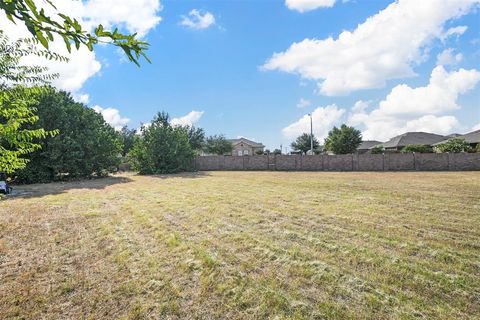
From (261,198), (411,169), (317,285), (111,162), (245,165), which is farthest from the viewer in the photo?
(245,165)

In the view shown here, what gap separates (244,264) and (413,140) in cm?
4551

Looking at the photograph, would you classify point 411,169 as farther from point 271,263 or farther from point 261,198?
point 271,263

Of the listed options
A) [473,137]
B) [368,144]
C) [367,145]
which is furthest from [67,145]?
[368,144]

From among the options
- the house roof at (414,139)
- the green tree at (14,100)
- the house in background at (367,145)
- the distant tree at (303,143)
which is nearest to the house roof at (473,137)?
the house roof at (414,139)

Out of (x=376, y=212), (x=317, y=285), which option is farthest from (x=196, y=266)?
(x=376, y=212)

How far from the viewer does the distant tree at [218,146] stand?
1875 inches

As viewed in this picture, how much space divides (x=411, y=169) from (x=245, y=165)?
1504 cm

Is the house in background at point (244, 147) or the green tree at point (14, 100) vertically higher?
the house in background at point (244, 147)

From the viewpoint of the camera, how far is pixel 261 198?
9.98 m

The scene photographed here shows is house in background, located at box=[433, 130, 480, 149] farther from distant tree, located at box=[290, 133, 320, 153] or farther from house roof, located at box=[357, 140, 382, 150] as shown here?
distant tree, located at box=[290, 133, 320, 153]

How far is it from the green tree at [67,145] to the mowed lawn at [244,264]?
39.2ft

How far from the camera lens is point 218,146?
47562 mm

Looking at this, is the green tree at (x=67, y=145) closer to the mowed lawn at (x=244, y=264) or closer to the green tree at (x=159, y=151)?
the green tree at (x=159, y=151)

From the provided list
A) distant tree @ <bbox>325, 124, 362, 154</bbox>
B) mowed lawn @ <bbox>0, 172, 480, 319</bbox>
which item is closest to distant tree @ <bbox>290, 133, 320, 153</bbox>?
distant tree @ <bbox>325, 124, 362, 154</bbox>
